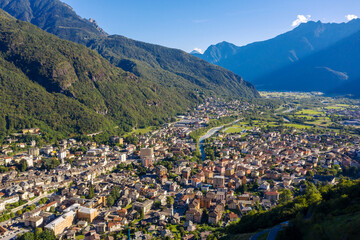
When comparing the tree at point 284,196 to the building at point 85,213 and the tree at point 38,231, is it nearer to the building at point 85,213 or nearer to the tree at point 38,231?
the building at point 85,213

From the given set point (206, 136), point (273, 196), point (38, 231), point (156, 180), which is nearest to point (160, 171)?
point (156, 180)

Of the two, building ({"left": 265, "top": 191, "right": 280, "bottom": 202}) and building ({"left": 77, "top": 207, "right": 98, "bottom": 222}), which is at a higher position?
building ({"left": 265, "top": 191, "right": 280, "bottom": 202})

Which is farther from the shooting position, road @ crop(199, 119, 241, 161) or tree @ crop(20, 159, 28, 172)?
road @ crop(199, 119, 241, 161)

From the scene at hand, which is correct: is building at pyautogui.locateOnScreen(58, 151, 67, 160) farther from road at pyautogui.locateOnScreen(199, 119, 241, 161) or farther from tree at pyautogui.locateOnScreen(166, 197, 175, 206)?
road at pyautogui.locateOnScreen(199, 119, 241, 161)

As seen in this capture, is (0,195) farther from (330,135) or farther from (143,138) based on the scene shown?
(330,135)

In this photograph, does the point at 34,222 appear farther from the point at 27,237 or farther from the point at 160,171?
the point at 160,171

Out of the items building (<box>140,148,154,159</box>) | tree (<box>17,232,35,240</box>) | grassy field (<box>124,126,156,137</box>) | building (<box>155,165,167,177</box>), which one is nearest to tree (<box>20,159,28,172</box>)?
building (<box>140,148,154,159</box>)
